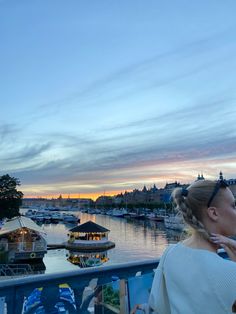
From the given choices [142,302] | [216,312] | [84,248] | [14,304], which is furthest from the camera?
[84,248]

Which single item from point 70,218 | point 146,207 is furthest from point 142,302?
point 146,207

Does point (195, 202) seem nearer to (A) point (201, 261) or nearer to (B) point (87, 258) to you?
(A) point (201, 261)

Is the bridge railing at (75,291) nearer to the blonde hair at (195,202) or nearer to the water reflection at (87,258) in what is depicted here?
the blonde hair at (195,202)

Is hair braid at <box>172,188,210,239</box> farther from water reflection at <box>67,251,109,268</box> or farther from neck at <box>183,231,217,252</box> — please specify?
water reflection at <box>67,251,109,268</box>

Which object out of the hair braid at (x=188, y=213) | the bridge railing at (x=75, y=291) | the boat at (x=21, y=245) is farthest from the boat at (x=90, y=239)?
the hair braid at (x=188, y=213)

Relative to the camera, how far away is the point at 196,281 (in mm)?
1802

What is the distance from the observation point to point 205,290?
1772 mm

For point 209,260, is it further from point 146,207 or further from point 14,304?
point 146,207

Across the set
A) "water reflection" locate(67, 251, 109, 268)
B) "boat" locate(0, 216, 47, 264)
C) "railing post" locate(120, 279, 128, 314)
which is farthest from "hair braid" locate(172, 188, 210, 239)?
"boat" locate(0, 216, 47, 264)

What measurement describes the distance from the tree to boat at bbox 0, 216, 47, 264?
93.3 ft

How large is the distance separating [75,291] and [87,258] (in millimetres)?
44082

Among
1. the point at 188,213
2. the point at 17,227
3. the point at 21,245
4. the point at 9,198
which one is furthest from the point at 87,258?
the point at 188,213

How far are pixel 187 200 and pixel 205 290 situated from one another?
0.51 metres

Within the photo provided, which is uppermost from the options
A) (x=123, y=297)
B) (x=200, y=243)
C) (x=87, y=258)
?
(x=200, y=243)
